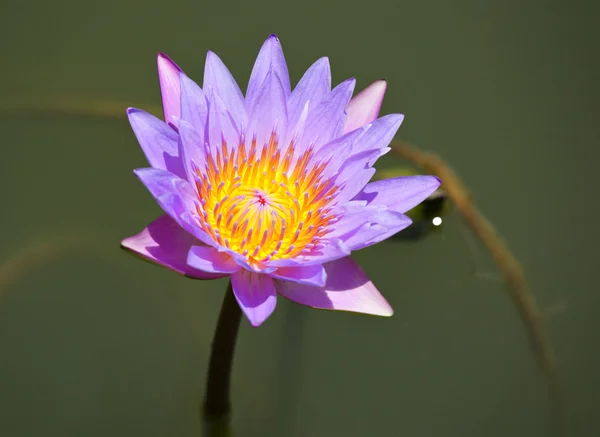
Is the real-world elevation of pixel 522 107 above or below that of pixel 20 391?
above

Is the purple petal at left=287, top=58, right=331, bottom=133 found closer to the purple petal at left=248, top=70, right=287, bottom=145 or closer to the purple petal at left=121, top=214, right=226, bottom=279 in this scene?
the purple petal at left=248, top=70, right=287, bottom=145

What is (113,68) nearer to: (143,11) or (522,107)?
(143,11)

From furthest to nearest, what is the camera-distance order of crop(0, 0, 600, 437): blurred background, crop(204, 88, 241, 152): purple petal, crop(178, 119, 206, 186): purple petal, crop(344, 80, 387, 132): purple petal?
crop(0, 0, 600, 437): blurred background < crop(344, 80, 387, 132): purple petal < crop(204, 88, 241, 152): purple petal < crop(178, 119, 206, 186): purple petal

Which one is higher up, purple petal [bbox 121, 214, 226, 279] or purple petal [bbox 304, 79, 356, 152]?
purple petal [bbox 304, 79, 356, 152]

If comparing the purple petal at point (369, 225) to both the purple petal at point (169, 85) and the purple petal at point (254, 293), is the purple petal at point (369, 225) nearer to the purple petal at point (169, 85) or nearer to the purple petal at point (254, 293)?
the purple petal at point (254, 293)

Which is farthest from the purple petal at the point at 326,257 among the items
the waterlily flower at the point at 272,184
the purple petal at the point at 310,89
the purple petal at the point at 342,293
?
the purple petal at the point at 310,89

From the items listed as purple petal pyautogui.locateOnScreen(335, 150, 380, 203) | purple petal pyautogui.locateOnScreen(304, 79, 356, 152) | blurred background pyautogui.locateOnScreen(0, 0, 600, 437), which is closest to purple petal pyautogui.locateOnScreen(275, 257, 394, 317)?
purple petal pyautogui.locateOnScreen(335, 150, 380, 203)

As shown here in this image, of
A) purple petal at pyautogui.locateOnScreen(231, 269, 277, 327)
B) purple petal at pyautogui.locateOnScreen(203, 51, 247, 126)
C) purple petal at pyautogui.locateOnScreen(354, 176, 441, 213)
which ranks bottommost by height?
purple petal at pyautogui.locateOnScreen(231, 269, 277, 327)

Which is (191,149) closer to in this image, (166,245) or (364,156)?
(166,245)

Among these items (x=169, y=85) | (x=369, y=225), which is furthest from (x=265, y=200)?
(x=169, y=85)

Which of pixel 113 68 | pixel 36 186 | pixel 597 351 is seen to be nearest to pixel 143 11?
pixel 113 68
